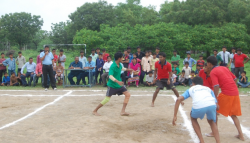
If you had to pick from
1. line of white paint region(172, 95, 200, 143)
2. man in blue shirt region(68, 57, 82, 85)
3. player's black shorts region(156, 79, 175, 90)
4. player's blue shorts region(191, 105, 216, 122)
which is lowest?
line of white paint region(172, 95, 200, 143)

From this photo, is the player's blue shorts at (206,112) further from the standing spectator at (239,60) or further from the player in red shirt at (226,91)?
the standing spectator at (239,60)

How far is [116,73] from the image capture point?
7461mm

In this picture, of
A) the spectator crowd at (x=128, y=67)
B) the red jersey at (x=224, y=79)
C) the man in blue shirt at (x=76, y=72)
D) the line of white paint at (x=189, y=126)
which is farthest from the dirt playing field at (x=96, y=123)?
the man in blue shirt at (x=76, y=72)

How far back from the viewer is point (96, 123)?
A: 6.60 m

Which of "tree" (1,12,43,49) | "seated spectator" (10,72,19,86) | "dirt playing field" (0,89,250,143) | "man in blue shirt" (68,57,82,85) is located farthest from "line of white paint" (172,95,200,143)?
"tree" (1,12,43,49)

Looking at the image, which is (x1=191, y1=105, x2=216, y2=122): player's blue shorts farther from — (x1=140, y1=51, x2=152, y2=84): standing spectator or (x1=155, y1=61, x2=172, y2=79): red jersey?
(x1=140, y1=51, x2=152, y2=84): standing spectator

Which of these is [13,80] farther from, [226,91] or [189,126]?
[226,91]

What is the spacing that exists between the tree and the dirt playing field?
4199 cm

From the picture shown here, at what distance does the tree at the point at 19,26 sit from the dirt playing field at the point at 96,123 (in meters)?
42.0

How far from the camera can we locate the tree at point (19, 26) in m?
48.0

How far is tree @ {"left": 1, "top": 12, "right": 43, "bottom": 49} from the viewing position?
157ft

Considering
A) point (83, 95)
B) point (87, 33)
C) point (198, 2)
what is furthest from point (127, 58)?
point (198, 2)

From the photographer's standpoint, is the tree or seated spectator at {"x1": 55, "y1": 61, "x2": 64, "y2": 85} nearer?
seated spectator at {"x1": 55, "y1": 61, "x2": 64, "y2": 85}

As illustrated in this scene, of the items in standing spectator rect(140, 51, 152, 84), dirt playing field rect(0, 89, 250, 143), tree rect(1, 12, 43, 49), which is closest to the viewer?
dirt playing field rect(0, 89, 250, 143)
